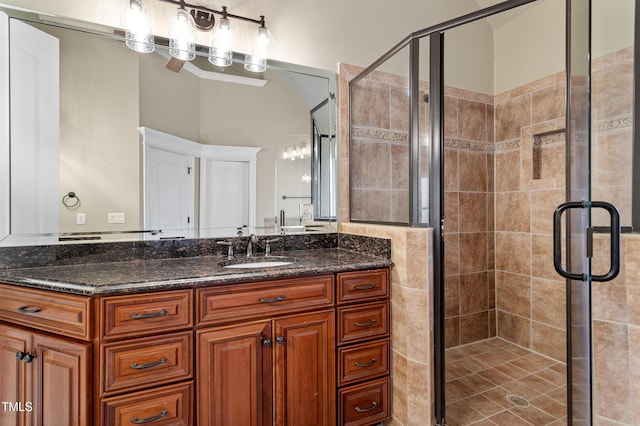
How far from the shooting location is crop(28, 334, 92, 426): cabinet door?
3.76ft

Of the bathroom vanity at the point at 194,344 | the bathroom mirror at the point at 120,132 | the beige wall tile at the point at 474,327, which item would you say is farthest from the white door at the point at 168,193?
the beige wall tile at the point at 474,327

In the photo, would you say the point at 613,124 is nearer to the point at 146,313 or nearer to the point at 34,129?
the point at 146,313

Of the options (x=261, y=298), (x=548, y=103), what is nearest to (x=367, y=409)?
(x=261, y=298)

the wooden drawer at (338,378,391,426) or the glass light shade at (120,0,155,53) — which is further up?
the glass light shade at (120,0,155,53)

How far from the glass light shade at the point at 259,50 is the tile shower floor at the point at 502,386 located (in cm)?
242

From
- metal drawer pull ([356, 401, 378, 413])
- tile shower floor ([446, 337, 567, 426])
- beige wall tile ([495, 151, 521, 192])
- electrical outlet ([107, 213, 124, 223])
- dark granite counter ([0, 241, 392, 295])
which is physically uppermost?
beige wall tile ([495, 151, 521, 192])

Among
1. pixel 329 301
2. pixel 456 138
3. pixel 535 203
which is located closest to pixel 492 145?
pixel 456 138

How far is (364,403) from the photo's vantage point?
5.29ft

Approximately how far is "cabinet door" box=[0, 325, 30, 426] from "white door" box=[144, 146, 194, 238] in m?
0.69

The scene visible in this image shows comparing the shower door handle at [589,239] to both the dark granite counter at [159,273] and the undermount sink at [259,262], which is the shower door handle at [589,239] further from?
the undermount sink at [259,262]

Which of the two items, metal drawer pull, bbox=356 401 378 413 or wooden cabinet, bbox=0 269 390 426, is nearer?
wooden cabinet, bbox=0 269 390 426

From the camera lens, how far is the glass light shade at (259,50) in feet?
6.57

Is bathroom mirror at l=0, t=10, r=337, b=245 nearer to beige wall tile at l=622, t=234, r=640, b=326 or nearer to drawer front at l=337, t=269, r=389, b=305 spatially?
drawer front at l=337, t=269, r=389, b=305

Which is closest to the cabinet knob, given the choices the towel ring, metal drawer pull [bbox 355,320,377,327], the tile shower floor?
the towel ring
